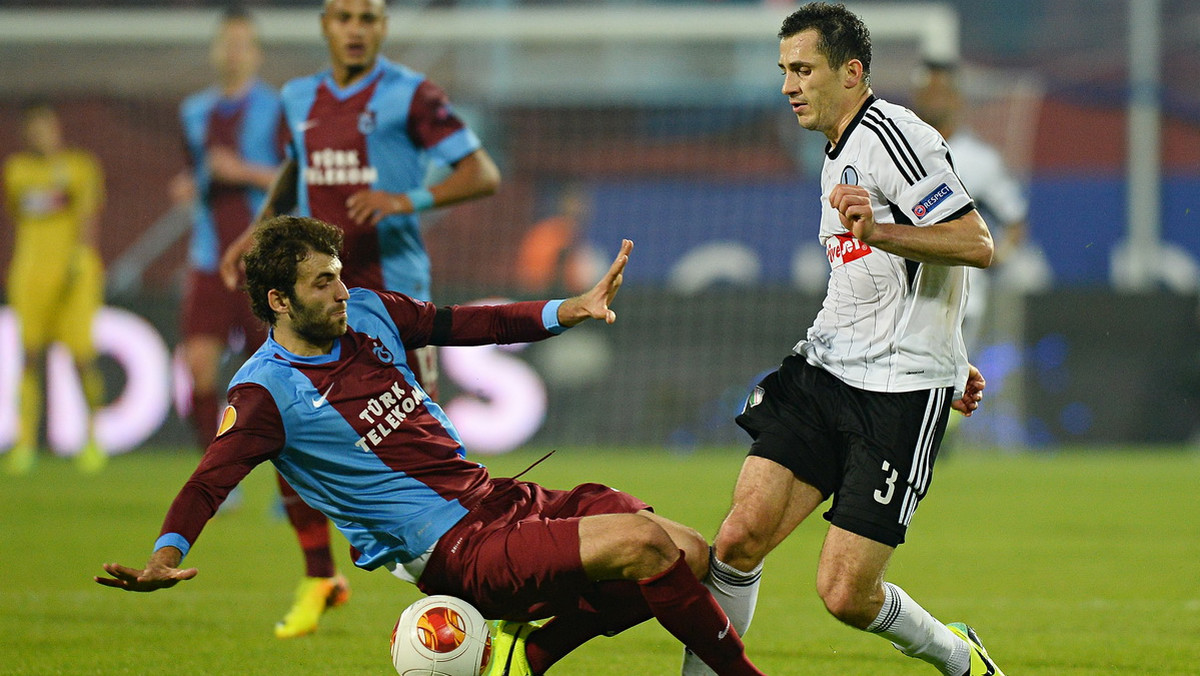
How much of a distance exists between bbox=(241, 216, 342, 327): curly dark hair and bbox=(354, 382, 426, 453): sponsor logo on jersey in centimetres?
36

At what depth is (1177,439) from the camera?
43.7 feet

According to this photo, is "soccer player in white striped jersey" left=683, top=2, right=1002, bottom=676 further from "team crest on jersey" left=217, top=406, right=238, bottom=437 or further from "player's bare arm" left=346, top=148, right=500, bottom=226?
"player's bare arm" left=346, top=148, right=500, bottom=226

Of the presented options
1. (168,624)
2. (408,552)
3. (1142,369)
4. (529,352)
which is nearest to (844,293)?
(408,552)

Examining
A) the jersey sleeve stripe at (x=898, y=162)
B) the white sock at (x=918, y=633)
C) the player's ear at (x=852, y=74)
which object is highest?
the player's ear at (x=852, y=74)

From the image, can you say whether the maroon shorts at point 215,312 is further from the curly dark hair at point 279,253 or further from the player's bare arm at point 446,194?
the curly dark hair at point 279,253

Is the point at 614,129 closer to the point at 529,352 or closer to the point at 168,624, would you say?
the point at 529,352

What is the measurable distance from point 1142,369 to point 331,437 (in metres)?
10.4

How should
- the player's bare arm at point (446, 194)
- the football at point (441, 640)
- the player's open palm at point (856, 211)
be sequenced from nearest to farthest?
the player's open palm at point (856, 211) < the football at point (441, 640) < the player's bare arm at point (446, 194)

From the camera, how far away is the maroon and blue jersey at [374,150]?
5812 millimetres

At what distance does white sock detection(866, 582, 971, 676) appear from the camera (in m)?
4.28

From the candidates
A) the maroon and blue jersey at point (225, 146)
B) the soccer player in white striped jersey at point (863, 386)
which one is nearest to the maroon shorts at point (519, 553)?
the soccer player in white striped jersey at point (863, 386)

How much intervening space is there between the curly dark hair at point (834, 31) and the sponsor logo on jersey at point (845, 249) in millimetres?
472

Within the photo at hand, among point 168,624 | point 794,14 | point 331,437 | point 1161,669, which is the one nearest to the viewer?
point 331,437

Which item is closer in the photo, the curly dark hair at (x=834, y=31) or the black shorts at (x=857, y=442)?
the black shorts at (x=857, y=442)
